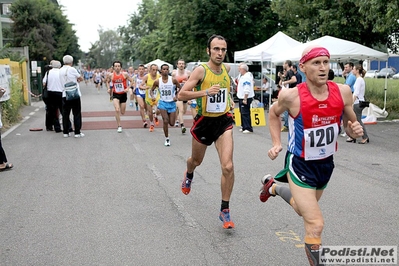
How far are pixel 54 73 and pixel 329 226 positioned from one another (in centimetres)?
1081

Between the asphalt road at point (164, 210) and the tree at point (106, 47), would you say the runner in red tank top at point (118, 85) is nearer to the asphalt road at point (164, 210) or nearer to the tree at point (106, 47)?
the asphalt road at point (164, 210)

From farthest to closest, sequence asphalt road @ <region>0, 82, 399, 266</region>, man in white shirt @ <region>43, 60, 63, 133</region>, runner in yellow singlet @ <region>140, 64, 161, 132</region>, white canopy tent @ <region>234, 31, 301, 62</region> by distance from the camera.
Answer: white canopy tent @ <region>234, 31, 301, 62</region>
man in white shirt @ <region>43, 60, 63, 133</region>
runner in yellow singlet @ <region>140, 64, 161, 132</region>
asphalt road @ <region>0, 82, 399, 266</region>

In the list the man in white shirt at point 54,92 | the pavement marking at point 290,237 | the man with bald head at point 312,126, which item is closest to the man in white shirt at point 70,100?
the man in white shirt at point 54,92

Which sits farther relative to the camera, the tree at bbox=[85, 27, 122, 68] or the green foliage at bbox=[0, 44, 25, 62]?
the tree at bbox=[85, 27, 122, 68]

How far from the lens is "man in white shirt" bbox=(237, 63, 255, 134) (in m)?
14.0

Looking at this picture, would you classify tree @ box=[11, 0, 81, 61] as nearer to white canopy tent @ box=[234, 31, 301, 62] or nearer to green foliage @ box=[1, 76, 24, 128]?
green foliage @ box=[1, 76, 24, 128]

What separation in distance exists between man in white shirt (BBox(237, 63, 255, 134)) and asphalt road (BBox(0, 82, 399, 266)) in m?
3.44

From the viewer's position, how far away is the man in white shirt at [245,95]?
46.0 ft

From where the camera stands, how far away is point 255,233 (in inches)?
209

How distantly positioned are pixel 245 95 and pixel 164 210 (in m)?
8.15

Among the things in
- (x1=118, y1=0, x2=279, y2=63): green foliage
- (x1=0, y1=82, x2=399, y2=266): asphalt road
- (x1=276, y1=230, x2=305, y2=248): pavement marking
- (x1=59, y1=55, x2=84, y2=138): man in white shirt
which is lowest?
(x1=0, y1=82, x2=399, y2=266): asphalt road

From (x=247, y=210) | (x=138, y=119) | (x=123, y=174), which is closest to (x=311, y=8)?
(x=138, y=119)

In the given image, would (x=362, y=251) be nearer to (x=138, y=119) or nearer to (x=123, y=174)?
(x=123, y=174)

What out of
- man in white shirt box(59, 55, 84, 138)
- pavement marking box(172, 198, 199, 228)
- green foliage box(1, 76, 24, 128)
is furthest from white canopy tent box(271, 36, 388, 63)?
pavement marking box(172, 198, 199, 228)
